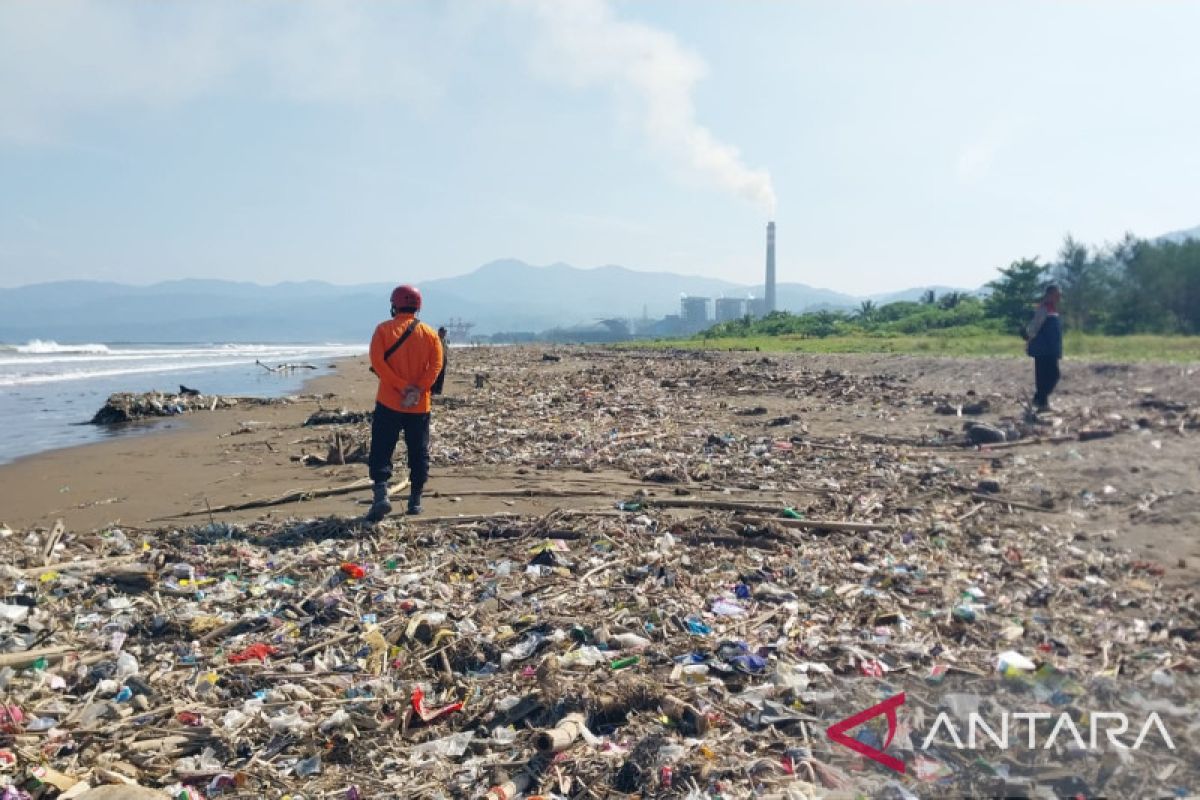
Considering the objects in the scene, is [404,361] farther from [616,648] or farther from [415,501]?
[616,648]

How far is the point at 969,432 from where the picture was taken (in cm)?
941

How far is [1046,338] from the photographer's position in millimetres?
10602

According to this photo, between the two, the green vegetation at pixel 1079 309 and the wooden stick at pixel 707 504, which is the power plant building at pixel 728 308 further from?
the wooden stick at pixel 707 504

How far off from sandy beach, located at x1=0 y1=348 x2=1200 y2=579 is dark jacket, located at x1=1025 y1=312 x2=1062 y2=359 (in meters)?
0.97

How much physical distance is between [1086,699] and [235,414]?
16.8 m

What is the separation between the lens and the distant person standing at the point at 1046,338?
10586 mm

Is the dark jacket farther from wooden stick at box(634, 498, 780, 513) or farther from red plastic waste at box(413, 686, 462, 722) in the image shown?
red plastic waste at box(413, 686, 462, 722)

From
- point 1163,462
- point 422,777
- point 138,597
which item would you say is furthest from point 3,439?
point 1163,462

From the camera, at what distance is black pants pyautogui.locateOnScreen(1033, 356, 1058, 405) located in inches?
424

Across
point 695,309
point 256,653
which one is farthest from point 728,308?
point 256,653

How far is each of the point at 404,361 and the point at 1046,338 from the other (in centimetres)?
928

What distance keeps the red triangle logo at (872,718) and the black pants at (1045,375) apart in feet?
30.5

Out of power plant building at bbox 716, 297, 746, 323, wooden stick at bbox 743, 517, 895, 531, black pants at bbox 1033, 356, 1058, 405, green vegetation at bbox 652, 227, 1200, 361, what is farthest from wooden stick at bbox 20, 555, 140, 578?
power plant building at bbox 716, 297, 746, 323

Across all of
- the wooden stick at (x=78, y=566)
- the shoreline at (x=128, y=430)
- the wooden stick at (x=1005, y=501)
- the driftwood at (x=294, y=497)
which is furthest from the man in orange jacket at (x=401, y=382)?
the shoreline at (x=128, y=430)
